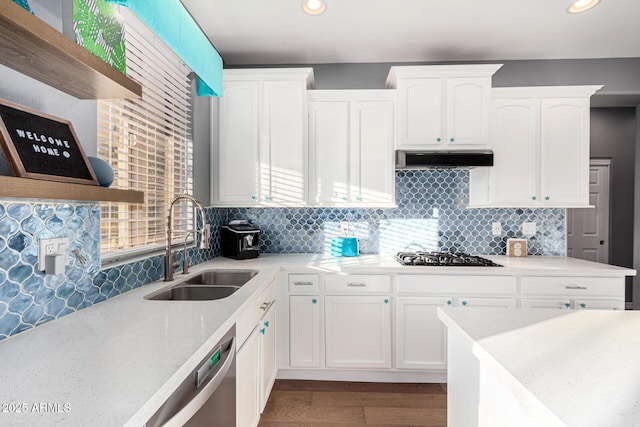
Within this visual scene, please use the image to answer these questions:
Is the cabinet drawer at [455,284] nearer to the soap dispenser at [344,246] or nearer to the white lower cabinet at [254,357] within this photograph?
the soap dispenser at [344,246]

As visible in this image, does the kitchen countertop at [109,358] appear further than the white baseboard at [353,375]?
No

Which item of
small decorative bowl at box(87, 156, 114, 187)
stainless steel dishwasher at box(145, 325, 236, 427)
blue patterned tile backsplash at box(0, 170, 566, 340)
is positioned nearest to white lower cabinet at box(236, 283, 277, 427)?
stainless steel dishwasher at box(145, 325, 236, 427)

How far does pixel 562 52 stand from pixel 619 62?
0.58 metres

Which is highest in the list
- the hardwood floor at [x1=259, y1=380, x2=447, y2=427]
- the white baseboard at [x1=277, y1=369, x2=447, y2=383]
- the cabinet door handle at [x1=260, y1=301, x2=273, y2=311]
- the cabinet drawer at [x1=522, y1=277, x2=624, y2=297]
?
the cabinet drawer at [x1=522, y1=277, x2=624, y2=297]

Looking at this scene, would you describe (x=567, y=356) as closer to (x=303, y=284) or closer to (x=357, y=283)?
(x=357, y=283)

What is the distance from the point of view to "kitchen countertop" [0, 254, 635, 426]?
69 cm

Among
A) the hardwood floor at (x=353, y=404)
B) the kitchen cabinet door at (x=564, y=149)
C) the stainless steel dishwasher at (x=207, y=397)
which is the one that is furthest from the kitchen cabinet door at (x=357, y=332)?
the kitchen cabinet door at (x=564, y=149)

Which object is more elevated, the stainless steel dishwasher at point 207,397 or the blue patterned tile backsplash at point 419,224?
the blue patterned tile backsplash at point 419,224

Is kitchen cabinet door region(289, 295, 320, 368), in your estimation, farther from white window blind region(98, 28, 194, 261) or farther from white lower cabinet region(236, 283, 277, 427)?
white window blind region(98, 28, 194, 261)

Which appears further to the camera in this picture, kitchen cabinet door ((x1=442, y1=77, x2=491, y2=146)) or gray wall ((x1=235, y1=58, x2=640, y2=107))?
gray wall ((x1=235, y1=58, x2=640, y2=107))

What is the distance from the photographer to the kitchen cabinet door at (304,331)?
255cm

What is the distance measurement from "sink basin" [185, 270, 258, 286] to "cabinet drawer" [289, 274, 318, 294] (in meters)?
0.36

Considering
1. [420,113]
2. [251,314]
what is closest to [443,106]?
[420,113]

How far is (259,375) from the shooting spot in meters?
1.92
